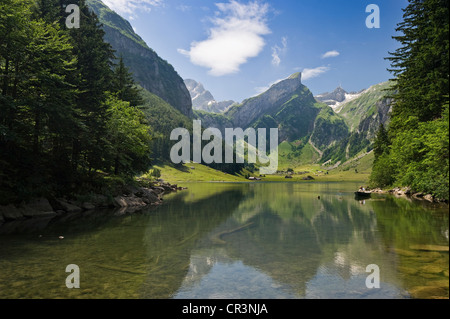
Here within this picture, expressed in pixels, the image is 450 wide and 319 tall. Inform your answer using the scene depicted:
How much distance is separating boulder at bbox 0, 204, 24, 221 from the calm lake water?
6.57 feet

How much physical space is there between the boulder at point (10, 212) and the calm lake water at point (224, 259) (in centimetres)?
200

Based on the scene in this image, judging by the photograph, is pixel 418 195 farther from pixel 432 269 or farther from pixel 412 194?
pixel 432 269

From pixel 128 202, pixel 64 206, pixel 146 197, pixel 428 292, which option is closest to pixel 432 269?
pixel 428 292

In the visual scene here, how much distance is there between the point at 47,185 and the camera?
3338cm

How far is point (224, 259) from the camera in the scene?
56.0 ft

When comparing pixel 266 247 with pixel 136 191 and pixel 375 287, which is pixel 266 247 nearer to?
pixel 375 287

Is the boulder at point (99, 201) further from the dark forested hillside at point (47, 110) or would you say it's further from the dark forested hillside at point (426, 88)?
the dark forested hillside at point (426, 88)

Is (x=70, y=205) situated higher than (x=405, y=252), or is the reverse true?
(x=70, y=205)

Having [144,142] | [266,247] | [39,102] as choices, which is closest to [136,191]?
[144,142]

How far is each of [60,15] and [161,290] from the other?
57710mm

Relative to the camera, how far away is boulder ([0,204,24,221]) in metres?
28.0

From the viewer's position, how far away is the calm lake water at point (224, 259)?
11.7 meters

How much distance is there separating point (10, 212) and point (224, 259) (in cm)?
2556

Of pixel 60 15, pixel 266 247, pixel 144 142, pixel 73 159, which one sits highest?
pixel 60 15
